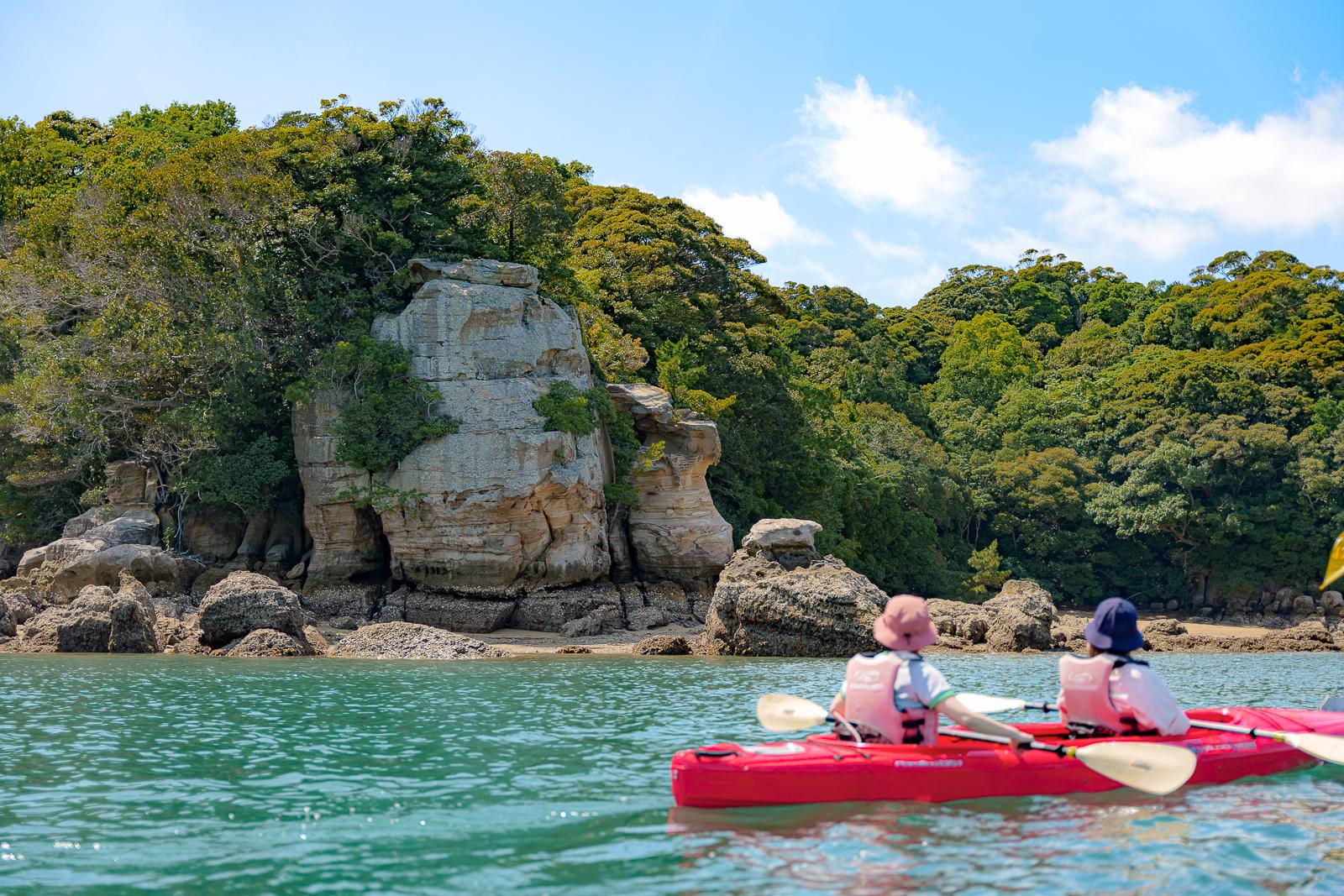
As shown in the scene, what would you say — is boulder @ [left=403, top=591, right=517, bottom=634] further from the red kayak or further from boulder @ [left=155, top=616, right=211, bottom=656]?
the red kayak

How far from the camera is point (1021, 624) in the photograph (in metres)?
23.1

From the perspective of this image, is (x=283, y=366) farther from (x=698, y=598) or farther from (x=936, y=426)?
(x=936, y=426)

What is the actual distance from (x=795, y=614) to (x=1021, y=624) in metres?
5.61

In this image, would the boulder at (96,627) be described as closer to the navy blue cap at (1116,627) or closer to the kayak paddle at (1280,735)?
the kayak paddle at (1280,735)

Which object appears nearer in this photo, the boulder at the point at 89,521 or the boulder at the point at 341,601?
the boulder at the point at 341,601

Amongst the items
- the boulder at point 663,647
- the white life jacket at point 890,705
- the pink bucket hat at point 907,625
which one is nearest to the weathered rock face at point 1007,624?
the boulder at point 663,647

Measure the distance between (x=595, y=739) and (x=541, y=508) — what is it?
14.0m

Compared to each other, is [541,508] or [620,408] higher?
[620,408]

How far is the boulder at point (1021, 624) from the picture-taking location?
2322cm

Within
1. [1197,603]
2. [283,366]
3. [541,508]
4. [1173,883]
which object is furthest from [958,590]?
[1173,883]

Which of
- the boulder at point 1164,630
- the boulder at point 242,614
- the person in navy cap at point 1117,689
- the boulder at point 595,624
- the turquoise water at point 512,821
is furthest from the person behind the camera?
the boulder at point 1164,630

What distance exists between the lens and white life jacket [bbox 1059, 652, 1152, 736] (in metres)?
8.12

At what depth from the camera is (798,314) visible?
5616 centimetres

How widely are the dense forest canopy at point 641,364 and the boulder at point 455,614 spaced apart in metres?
3.37
